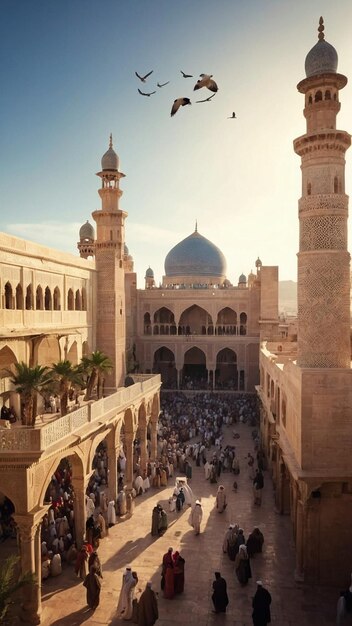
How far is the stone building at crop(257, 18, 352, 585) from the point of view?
34.2ft

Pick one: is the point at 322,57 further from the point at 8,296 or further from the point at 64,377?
the point at 8,296

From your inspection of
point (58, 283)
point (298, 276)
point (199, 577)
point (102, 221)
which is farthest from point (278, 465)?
point (102, 221)

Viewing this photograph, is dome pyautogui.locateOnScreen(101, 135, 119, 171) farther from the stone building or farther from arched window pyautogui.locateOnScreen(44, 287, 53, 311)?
the stone building

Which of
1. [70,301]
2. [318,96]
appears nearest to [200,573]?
[70,301]

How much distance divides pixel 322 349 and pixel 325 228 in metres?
2.73

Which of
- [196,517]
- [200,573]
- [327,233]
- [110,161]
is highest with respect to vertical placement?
[110,161]

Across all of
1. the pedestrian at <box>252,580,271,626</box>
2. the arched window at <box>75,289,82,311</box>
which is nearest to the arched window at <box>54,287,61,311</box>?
the arched window at <box>75,289,82,311</box>

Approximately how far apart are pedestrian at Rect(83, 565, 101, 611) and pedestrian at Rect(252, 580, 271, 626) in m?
3.02

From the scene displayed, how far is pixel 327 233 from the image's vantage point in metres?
11.2

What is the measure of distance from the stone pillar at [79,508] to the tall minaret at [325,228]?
5939 mm

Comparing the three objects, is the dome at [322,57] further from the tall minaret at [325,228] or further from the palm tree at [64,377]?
the palm tree at [64,377]

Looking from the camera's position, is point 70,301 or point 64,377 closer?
point 64,377

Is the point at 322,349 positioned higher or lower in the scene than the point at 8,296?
lower

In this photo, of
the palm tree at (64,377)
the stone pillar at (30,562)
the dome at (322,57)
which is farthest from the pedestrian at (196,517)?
the dome at (322,57)
